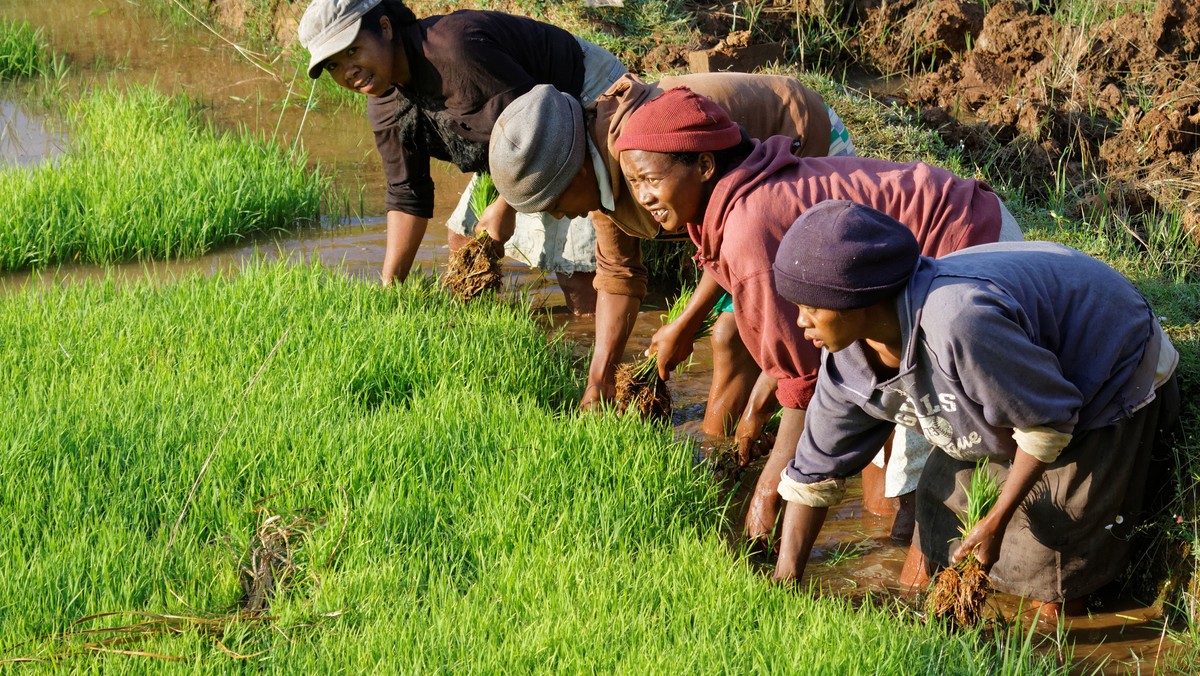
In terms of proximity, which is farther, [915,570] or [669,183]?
[915,570]

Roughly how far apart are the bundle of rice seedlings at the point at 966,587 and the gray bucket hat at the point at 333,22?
2699 millimetres

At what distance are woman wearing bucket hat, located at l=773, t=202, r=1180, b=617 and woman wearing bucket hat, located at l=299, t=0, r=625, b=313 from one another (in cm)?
204

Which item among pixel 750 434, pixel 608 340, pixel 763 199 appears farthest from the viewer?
pixel 608 340

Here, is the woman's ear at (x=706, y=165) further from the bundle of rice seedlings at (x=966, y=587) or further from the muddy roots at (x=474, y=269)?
the muddy roots at (x=474, y=269)

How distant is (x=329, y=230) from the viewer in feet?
21.9

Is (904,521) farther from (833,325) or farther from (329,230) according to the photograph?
(329,230)

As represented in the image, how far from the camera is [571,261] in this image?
5.52 m

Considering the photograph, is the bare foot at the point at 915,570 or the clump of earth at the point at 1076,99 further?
the clump of earth at the point at 1076,99

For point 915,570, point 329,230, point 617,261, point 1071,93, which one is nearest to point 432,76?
point 617,261

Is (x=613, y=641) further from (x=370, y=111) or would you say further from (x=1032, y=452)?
(x=370, y=111)

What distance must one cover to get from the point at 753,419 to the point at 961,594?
138cm

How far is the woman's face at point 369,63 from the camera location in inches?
172

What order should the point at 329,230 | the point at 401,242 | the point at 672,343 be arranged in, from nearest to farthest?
the point at 672,343, the point at 401,242, the point at 329,230

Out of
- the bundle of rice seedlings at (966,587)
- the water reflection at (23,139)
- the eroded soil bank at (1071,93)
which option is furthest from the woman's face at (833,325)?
the water reflection at (23,139)
